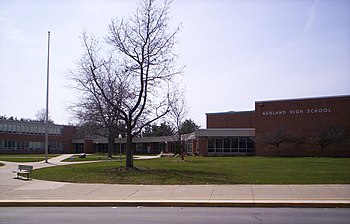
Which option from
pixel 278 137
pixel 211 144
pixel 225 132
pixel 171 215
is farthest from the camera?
pixel 211 144

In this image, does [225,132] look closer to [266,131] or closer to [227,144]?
[227,144]

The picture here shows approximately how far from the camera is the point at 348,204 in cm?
1223

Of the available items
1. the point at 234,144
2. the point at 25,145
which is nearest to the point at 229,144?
the point at 234,144

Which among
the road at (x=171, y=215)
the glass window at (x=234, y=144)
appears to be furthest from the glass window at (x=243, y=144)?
the road at (x=171, y=215)

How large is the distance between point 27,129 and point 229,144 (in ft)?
133

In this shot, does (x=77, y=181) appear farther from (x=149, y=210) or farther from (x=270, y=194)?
(x=270, y=194)

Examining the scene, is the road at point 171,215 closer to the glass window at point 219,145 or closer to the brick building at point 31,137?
the glass window at point 219,145

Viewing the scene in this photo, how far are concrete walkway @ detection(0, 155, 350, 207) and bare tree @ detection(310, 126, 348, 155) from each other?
34765 mm

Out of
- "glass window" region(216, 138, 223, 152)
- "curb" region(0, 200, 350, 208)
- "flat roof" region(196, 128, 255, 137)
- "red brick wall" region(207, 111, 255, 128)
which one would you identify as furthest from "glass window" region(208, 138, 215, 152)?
"curb" region(0, 200, 350, 208)

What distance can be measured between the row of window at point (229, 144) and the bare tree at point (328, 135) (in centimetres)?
1185

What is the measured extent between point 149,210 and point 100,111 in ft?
51.3

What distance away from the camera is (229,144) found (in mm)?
61031

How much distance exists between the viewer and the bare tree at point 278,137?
52.5m

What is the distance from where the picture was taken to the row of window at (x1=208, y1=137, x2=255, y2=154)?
60.8 m
